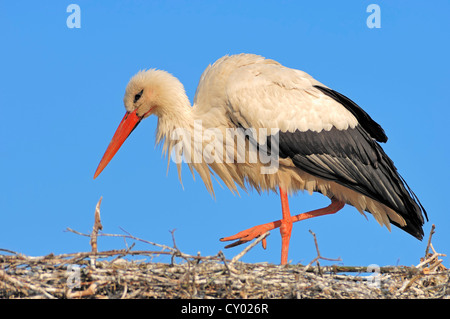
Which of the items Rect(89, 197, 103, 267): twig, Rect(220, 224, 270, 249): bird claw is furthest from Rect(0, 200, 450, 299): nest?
Rect(220, 224, 270, 249): bird claw

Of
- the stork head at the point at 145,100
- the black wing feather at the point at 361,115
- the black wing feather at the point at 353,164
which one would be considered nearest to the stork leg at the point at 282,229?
the black wing feather at the point at 353,164

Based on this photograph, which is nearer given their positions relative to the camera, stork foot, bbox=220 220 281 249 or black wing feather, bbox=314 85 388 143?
stork foot, bbox=220 220 281 249

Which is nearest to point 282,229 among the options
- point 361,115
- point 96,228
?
point 361,115

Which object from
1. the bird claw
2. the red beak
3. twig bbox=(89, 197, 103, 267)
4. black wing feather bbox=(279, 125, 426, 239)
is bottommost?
twig bbox=(89, 197, 103, 267)

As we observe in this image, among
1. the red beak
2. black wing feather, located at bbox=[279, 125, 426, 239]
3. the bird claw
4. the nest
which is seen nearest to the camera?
the nest

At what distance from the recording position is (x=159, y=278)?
366 cm

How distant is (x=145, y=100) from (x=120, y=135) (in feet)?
1.22

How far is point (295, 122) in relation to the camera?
534cm

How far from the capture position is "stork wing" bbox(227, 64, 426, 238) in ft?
17.1

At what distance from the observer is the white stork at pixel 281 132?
5270 mm

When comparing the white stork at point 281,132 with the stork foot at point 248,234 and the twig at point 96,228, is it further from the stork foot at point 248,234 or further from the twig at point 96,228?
the twig at point 96,228

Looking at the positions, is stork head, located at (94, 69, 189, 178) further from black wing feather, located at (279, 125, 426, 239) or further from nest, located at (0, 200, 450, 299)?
nest, located at (0, 200, 450, 299)
